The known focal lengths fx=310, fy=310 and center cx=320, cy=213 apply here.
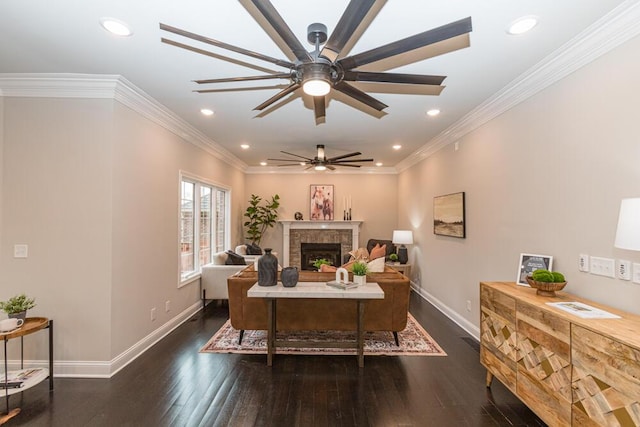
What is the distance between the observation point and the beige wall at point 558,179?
2.07m

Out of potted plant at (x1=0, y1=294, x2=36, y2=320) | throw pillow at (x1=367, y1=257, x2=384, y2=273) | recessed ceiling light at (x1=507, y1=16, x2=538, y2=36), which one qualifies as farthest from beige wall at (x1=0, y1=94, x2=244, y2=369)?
recessed ceiling light at (x1=507, y1=16, x2=538, y2=36)

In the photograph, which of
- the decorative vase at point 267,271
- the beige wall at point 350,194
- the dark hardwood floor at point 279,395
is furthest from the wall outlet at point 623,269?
the beige wall at point 350,194

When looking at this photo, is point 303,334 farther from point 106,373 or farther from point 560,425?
point 560,425

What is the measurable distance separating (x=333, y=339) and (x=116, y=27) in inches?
141

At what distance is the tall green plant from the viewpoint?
7.52 metres

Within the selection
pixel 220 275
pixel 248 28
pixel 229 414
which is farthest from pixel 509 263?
pixel 220 275

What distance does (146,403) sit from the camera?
2564mm

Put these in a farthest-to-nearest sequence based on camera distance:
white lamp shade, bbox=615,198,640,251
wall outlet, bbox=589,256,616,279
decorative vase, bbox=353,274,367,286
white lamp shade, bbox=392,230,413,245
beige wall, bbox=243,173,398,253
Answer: beige wall, bbox=243,173,398,253
white lamp shade, bbox=392,230,413,245
decorative vase, bbox=353,274,367,286
wall outlet, bbox=589,256,616,279
white lamp shade, bbox=615,198,640,251

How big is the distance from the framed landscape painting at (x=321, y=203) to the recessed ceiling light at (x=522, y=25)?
587 cm

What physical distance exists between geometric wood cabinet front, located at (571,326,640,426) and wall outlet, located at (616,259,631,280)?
0.58 m

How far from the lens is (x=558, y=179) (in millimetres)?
2613

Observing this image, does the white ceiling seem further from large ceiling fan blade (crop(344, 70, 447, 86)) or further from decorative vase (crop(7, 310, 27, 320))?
decorative vase (crop(7, 310, 27, 320))

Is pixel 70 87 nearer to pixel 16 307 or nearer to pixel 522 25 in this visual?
pixel 16 307

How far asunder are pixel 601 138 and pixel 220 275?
4930 millimetres
